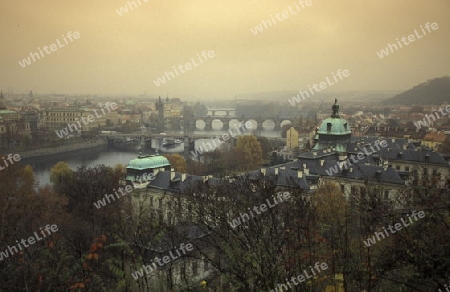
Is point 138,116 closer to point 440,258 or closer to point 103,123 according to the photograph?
point 103,123

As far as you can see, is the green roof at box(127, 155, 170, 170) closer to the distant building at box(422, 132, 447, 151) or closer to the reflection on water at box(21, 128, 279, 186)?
the reflection on water at box(21, 128, 279, 186)

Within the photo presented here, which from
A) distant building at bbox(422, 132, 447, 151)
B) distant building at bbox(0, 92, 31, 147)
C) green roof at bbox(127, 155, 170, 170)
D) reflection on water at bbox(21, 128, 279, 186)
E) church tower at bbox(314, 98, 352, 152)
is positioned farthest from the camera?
distant building at bbox(0, 92, 31, 147)

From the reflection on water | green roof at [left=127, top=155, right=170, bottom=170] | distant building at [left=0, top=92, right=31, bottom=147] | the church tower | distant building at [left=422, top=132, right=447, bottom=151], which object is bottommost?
distant building at [left=422, top=132, right=447, bottom=151]

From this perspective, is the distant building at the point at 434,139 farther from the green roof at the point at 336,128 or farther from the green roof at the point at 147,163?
the green roof at the point at 147,163

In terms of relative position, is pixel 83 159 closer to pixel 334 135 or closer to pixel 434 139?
pixel 334 135

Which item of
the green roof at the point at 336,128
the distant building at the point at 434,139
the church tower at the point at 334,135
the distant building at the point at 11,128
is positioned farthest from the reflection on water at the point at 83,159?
the distant building at the point at 434,139

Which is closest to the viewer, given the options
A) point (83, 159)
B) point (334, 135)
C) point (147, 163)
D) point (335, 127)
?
point (147, 163)

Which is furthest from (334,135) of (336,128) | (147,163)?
(147,163)

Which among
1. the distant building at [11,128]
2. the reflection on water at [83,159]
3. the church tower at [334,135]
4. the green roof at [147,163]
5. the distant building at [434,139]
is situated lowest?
the distant building at [434,139]

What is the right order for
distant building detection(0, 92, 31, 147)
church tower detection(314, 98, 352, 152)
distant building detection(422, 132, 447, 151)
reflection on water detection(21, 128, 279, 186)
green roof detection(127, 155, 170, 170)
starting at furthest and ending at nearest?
1. distant building detection(0, 92, 31, 147)
2. reflection on water detection(21, 128, 279, 186)
3. distant building detection(422, 132, 447, 151)
4. church tower detection(314, 98, 352, 152)
5. green roof detection(127, 155, 170, 170)

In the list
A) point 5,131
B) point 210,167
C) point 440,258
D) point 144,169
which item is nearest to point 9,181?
point 144,169

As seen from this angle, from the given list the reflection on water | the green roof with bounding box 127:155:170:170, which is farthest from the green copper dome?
→ the reflection on water
